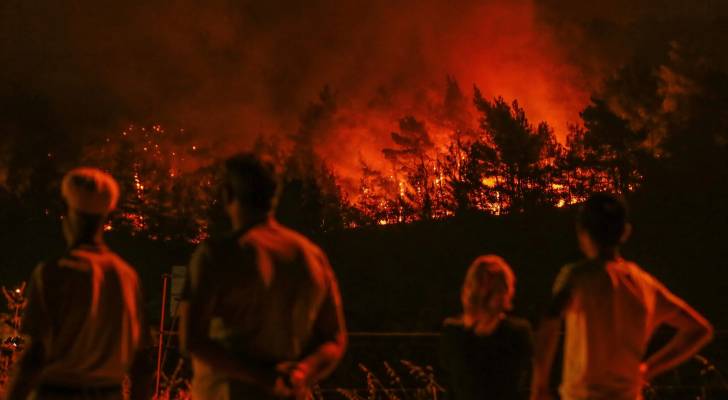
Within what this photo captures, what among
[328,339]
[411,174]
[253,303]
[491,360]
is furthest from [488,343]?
[411,174]

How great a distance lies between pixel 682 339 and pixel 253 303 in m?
1.93

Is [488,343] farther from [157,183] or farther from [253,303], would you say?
[157,183]

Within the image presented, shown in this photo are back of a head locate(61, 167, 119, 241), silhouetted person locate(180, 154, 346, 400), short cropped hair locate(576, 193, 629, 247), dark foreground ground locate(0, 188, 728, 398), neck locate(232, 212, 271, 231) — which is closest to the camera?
silhouetted person locate(180, 154, 346, 400)

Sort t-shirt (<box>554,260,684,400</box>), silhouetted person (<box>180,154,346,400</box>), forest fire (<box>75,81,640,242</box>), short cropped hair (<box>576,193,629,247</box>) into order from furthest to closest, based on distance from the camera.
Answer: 1. forest fire (<box>75,81,640,242</box>)
2. short cropped hair (<box>576,193,629,247</box>)
3. t-shirt (<box>554,260,684,400</box>)
4. silhouetted person (<box>180,154,346,400</box>)

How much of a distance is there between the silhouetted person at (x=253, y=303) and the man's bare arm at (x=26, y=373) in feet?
1.83

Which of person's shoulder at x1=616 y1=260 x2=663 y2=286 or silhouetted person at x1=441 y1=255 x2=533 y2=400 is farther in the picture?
silhouetted person at x1=441 y1=255 x2=533 y2=400

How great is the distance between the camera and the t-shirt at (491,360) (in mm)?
4008

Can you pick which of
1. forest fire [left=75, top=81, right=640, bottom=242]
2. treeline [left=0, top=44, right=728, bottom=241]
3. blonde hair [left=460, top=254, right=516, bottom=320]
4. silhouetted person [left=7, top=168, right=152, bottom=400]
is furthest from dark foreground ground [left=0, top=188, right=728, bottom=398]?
silhouetted person [left=7, top=168, right=152, bottom=400]

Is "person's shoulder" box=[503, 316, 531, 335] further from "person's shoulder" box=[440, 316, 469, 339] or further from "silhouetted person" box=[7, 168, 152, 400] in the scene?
"silhouetted person" box=[7, 168, 152, 400]

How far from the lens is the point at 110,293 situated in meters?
3.05

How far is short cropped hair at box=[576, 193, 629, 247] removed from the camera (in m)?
3.43

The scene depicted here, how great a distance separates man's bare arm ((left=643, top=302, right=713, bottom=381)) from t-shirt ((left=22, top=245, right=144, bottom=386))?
2.14m

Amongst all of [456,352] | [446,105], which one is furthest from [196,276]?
[446,105]

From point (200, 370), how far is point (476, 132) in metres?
49.5
